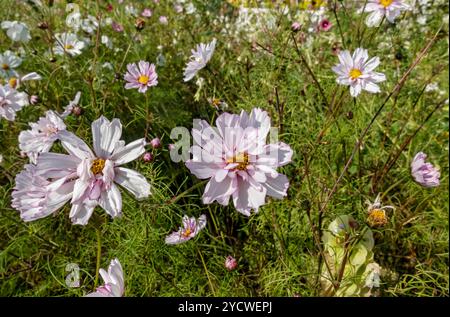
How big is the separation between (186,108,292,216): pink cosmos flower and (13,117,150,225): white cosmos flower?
0.32 ft

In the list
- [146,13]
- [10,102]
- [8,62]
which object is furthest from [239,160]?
[146,13]

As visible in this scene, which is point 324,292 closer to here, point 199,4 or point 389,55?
point 389,55

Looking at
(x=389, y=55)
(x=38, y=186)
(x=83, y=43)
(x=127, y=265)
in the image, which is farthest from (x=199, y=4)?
(x=38, y=186)

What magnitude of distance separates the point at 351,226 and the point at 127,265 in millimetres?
543

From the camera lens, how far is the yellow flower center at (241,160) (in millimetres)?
571

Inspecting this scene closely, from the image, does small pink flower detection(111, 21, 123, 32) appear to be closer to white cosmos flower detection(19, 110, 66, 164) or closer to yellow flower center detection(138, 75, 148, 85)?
yellow flower center detection(138, 75, 148, 85)

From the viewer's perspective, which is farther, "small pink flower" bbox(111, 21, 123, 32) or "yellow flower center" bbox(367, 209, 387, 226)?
"small pink flower" bbox(111, 21, 123, 32)

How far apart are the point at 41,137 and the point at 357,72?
77cm

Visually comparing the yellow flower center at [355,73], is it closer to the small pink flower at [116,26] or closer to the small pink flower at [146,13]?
the small pink flower at [116,26]

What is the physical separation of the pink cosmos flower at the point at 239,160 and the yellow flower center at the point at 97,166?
0.14 m

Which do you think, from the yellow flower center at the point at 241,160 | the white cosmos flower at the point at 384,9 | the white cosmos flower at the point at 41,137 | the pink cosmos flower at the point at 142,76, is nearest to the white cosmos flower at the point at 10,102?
the white cosmos flower at the point at 41,137

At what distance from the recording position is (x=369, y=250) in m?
0.91

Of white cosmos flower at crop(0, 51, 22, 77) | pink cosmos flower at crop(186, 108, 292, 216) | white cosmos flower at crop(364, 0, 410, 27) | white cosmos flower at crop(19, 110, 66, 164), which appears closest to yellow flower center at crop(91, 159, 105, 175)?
pink cosmos flower at crop(186, 108, 292, 216)

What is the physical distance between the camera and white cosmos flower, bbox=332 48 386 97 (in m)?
0.87
